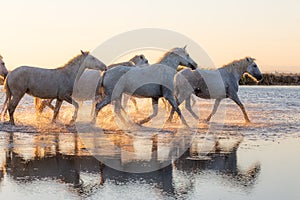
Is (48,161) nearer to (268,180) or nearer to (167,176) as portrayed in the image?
(167,176)

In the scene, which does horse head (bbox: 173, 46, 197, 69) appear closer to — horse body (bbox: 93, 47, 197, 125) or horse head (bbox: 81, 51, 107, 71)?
horse body (bbox: 93, 47, 197, 125)

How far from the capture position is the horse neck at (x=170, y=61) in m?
12.1

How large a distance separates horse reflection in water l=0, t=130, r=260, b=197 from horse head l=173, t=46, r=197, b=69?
3378mm

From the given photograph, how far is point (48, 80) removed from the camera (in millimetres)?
12406

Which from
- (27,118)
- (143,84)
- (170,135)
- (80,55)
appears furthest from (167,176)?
(27,118)

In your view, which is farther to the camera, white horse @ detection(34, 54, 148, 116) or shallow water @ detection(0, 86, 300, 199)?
white horse @ detection(34, 54, 148, 116)

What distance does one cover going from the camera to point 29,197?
505 centimetres

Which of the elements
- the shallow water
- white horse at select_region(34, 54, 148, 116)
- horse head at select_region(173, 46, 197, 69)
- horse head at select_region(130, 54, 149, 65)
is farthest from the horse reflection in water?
horse head at select_region(130, 54, 149, 65)

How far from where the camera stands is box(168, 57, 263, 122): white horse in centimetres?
1421

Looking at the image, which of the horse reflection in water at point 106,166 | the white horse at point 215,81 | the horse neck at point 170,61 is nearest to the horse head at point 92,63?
the horse neck at point 170,61

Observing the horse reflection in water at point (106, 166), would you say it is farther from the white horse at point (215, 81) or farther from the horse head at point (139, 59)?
the horse head at point (139, 59)

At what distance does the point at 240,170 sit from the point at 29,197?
9.94 feet

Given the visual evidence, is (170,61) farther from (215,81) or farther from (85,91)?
(85,91)

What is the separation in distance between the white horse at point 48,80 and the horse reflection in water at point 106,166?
3135 millimetres
